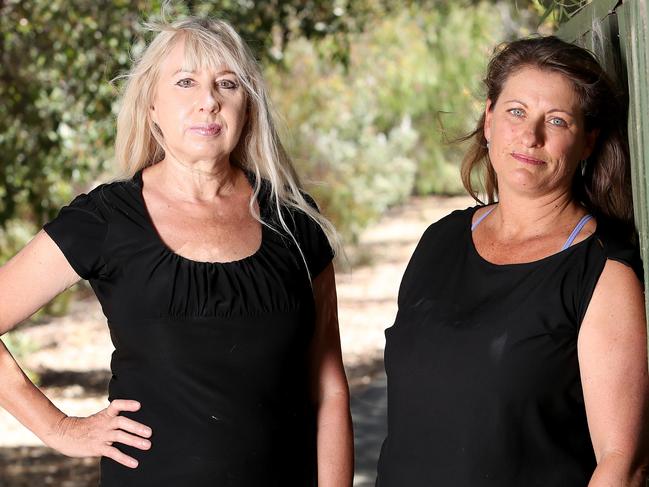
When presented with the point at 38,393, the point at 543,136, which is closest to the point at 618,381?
the point at 543,136

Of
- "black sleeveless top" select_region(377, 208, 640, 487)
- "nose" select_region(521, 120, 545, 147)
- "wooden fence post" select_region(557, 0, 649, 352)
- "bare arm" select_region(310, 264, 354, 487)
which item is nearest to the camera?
"wooden fence post" select_region(557, 0, 649, 352)

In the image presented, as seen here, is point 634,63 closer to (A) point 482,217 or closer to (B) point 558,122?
(B) point 558,122

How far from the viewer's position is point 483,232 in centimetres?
276

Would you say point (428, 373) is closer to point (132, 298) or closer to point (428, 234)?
point (428, 234)

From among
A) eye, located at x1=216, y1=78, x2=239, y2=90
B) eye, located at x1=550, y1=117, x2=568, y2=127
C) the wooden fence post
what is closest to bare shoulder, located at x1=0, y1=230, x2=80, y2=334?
eye, located at x1=216, y1=78, x2=239, y2=90

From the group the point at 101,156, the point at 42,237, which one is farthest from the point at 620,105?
the point at 101,156

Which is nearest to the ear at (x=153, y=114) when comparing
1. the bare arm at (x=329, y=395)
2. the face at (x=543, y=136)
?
the bare arm at (x=329, y=395)

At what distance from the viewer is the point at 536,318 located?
238 cm

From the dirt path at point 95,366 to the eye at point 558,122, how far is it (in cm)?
144

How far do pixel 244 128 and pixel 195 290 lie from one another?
1.81 ft

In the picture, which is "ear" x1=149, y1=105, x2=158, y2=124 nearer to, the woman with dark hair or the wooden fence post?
the woman with dark hair

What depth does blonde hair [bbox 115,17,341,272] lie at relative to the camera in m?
2.78

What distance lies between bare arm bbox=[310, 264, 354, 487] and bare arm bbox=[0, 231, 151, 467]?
52cm

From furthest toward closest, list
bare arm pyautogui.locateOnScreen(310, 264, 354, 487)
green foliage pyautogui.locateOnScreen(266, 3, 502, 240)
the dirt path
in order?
green foliage pyautogui.locateOnScreen(266, 3, 502, 240) → the dirt path → bare arm pyautogui.locateOnScreen(310, 264, 354, 487)
